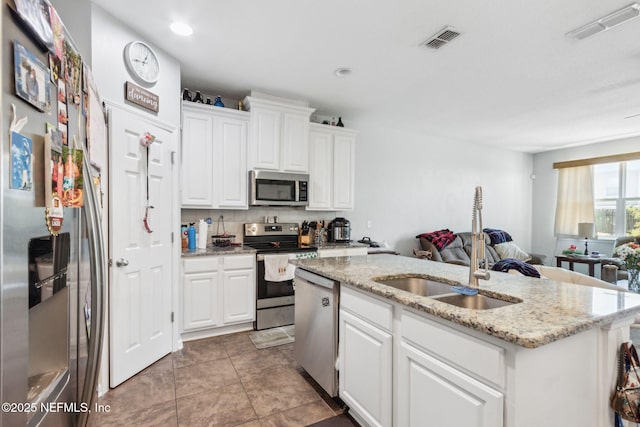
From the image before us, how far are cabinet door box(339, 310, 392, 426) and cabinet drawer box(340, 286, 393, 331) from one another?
0.04 m

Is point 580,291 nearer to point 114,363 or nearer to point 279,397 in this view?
point 279,397

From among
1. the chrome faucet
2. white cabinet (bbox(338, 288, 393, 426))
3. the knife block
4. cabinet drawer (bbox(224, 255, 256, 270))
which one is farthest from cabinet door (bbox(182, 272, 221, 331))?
the chrome faucet

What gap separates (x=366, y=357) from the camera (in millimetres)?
1687

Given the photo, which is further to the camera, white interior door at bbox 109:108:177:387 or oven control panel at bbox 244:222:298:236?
oven control panel at bbox 244:222:298:236

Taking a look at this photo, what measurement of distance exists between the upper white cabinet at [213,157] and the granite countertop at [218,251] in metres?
0.46

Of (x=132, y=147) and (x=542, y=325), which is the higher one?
(x=132, y=147)

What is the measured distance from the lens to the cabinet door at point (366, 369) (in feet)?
5.07

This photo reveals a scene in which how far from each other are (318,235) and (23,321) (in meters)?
3.69

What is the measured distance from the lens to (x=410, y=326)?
4.57 ft

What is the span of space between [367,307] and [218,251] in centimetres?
200

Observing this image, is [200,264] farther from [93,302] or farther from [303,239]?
[93,302]

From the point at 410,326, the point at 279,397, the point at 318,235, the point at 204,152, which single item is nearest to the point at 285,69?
the point at 204,152

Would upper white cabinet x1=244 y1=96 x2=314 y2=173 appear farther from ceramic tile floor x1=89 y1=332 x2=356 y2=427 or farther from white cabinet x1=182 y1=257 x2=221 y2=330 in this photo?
ceramic tile floor x1=89 y1=332 x2=356 y2=427

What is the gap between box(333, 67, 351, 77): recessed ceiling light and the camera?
3025 mm
